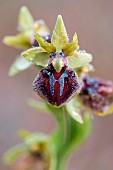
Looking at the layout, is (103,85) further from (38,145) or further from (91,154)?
(91,154)

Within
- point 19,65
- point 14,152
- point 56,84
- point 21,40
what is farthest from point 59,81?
point 14,152

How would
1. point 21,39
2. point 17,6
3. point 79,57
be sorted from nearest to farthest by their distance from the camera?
point 79,57 < point 21,39 < point 17,6

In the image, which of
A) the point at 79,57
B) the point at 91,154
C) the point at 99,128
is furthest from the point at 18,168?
the point at 99,128

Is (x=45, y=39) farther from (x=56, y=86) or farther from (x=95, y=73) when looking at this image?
(x=95, y=73)

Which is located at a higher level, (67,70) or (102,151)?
(102,151)

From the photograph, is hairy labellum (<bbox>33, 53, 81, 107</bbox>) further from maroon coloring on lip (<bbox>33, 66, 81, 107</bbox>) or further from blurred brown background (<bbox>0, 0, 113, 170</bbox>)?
blurred brown background (<bbox>0, 0, 113, 170</bbox>)

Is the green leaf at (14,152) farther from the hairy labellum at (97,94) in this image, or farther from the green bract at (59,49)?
the green bract at (59,49)

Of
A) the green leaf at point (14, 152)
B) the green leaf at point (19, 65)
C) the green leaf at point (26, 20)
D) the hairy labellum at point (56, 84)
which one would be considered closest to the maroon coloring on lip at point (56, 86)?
the hairy labellum at point (56, 84)
